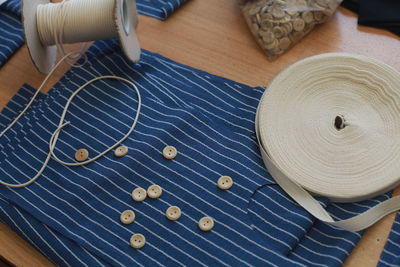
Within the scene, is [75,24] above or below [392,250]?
above

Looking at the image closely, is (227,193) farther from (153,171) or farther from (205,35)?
(205,35)

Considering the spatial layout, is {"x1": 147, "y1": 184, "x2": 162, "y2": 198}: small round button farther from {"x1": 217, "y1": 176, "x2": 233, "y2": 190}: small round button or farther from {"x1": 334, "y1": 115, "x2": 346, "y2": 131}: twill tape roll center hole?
{"x1": 334, "y1": 115, "x2": 346, "y2": 131}: twill tape roll center hole

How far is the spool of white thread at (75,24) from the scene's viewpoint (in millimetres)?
1023

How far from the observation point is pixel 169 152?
0.95 meters

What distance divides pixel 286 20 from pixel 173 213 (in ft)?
1.56

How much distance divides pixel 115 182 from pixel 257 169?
258 millimetres

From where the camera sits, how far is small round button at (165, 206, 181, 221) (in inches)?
34.4

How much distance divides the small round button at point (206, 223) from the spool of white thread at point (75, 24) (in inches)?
15.3

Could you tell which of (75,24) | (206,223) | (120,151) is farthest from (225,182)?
(75,24)

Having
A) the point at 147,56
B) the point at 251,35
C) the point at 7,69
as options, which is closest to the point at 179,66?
the point at 147,56

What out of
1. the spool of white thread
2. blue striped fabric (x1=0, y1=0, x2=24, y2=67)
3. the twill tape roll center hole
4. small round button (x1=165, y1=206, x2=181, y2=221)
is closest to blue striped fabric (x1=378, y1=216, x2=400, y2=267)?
the twill tape roll center hole

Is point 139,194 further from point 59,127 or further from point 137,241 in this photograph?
point 59,127

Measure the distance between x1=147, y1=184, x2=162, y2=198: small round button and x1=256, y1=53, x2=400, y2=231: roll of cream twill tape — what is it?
0.20 meters

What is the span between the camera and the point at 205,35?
115 cm
